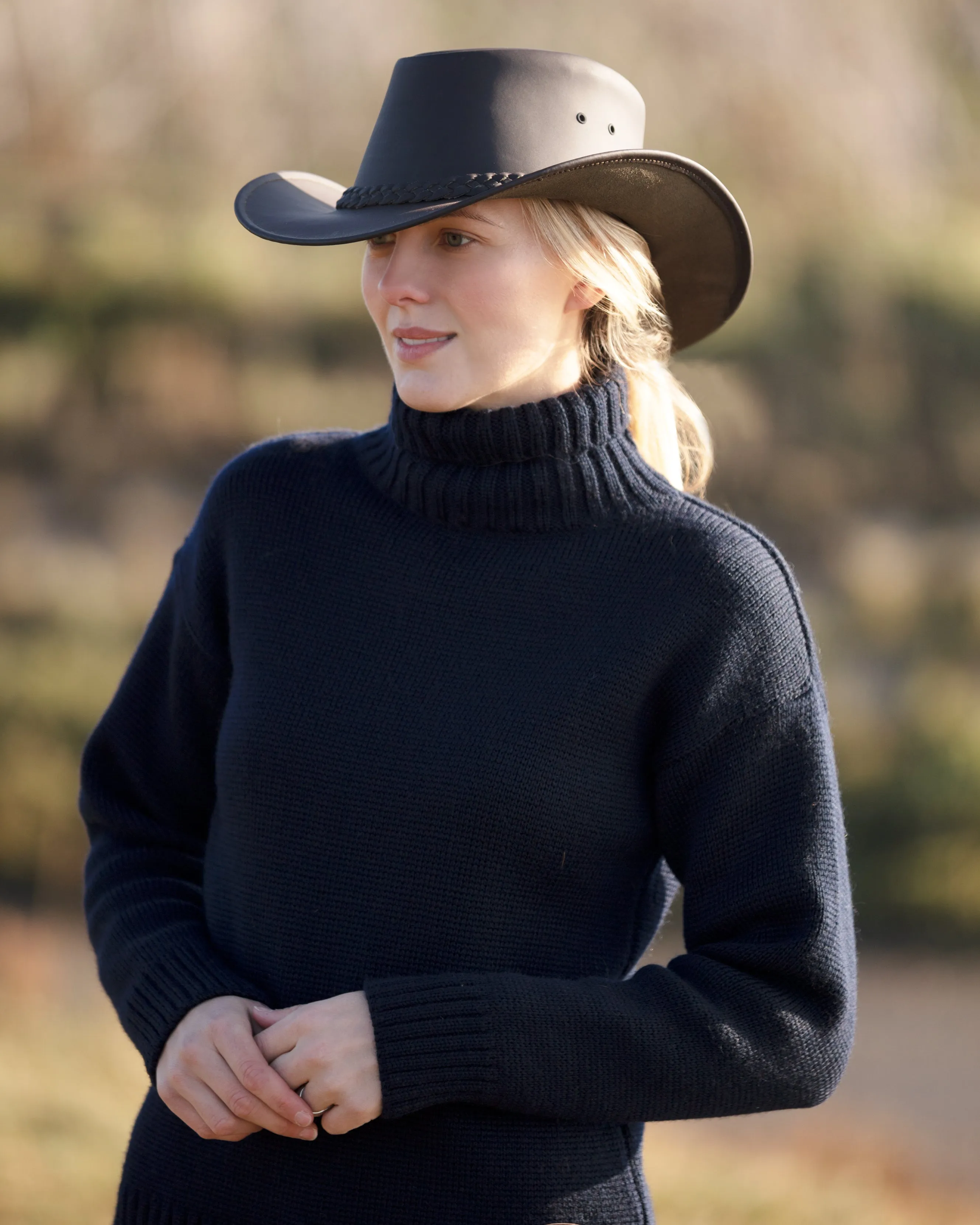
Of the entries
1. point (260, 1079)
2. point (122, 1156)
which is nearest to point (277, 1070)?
point (260, 1079)

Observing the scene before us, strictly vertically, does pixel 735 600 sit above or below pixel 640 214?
below

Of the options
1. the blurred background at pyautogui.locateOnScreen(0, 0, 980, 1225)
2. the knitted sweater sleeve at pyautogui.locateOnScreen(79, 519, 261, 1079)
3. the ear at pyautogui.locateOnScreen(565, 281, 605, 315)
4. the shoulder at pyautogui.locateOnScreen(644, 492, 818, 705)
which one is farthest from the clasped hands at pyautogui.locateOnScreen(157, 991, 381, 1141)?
the blurred background at pyautogui.locateOnScreen(0, 0, 980, 1225)

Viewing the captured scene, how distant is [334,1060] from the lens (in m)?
1.10

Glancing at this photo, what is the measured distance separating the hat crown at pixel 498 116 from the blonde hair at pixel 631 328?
56 mm

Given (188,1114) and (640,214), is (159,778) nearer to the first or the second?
(188,1114)

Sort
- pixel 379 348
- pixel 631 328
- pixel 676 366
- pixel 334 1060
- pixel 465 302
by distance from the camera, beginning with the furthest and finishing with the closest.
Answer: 1. pixel 379 348
2. pixel 676 366
3. pixel 631 328
4. pixel 465 302
5. pixel 334 1060

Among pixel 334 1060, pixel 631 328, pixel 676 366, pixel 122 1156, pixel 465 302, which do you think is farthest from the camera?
pixel 676 366

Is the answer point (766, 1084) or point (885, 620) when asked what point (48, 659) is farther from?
point (766, 1084)

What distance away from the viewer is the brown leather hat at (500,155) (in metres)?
1.18

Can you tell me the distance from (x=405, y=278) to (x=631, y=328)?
257 millimetres

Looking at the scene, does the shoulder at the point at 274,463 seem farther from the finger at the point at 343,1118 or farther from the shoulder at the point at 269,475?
the finger at the point at 343,1118

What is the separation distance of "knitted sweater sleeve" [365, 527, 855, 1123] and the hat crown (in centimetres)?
43

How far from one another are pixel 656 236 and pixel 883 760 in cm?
362

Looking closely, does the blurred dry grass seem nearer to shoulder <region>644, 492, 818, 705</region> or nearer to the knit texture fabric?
the knit texture fabric
